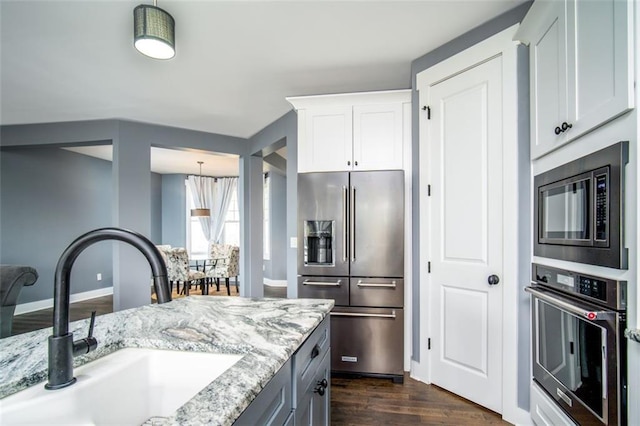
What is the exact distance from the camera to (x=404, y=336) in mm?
2844

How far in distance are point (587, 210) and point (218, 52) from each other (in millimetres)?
2605

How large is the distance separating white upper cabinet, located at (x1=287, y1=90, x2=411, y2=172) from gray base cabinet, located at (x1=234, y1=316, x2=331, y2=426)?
1853mm

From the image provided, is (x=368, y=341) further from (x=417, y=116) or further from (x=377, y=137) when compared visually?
(x=417, y=116)

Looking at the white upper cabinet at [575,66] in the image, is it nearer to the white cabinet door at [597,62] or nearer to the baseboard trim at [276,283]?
the white cabinet door at [597,62]

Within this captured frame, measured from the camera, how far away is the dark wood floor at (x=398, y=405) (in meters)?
2.13

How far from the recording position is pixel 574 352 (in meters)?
1.41

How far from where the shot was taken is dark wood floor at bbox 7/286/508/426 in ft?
6.99

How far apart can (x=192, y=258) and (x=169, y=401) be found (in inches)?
293

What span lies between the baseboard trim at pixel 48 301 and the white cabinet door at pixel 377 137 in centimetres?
552

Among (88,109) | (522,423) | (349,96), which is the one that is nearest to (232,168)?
(88,109)

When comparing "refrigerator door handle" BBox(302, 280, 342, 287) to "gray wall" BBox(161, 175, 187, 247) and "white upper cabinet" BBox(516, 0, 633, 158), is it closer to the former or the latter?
"white upper cabinet" BBox(516, 0, 633, 158)

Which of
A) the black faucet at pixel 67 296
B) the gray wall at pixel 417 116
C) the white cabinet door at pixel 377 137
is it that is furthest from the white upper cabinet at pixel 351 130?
the black faucet at pixel 67 296

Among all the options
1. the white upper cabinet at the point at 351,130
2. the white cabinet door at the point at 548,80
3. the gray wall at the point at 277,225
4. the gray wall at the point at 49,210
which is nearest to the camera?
the white cabinet door at the point at 548,80

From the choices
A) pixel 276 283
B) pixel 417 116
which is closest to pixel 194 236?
pixel 276 283
